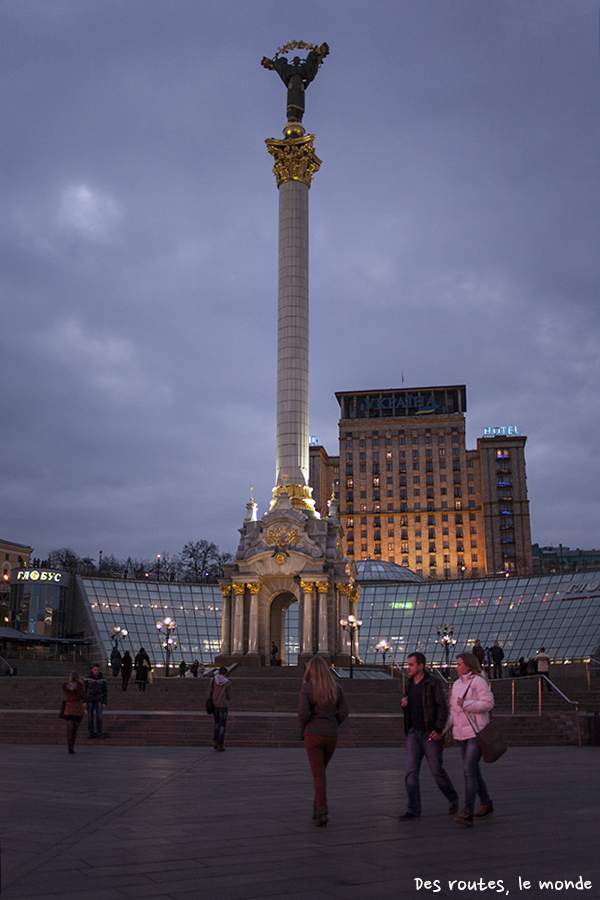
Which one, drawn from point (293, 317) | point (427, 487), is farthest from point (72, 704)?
point (427, 487)

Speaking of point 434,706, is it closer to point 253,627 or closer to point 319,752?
point 319,752

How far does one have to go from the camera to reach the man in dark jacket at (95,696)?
20.1 metres

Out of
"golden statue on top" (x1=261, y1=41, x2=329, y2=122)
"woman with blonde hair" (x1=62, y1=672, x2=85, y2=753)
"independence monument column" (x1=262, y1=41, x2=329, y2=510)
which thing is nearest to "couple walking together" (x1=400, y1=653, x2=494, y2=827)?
"woman with blonde hair" (x1=62, y1=672, x2=85, y2=753)

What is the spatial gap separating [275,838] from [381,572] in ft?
299

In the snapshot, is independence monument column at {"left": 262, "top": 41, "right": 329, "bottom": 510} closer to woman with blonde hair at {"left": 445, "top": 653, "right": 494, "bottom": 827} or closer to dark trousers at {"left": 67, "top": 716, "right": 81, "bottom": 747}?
dark trousers at {"left": 67, "top": 716, "right": 81, "bottom": 747}

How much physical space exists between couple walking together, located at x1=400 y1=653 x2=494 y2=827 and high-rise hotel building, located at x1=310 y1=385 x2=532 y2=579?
125 meters

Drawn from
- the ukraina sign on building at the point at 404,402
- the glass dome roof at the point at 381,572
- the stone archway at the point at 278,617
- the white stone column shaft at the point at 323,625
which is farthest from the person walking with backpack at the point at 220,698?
the ukraina sign on building at the point at 404,402

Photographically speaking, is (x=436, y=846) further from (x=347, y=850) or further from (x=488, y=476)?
(x=488, y=476)

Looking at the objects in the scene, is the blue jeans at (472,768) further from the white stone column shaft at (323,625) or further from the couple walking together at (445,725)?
the white stone column shaft at (323,625)

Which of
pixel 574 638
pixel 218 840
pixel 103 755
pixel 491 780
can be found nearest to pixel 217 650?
pixel 574 638

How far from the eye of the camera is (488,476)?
5423 inches

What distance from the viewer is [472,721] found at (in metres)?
9.04

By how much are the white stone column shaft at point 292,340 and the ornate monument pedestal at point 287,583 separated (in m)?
2.55

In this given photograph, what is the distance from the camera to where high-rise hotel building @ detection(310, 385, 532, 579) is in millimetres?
134375
